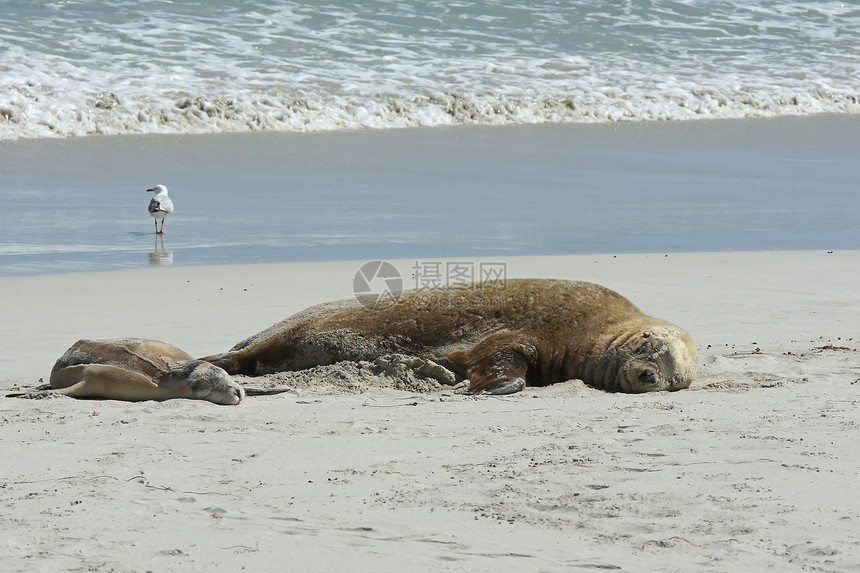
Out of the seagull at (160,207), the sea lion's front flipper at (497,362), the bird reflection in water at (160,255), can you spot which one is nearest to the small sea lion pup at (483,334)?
the sea lion's front flipper at (497,362)

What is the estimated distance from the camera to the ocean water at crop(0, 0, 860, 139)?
676 inches

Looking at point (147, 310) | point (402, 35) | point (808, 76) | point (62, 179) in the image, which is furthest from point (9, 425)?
point (808, 76)

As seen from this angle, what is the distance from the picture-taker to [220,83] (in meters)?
18.3

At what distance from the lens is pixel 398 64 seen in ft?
67.9

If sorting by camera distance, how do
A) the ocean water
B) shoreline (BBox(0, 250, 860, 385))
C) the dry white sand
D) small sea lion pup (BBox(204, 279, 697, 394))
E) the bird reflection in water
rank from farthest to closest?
the ocean water
the bird reflection in water
shoreline (BBox(0, 250, 860, 385))
small sea lion pup (BBox(204, 279, 697, 394))
the dry white sand

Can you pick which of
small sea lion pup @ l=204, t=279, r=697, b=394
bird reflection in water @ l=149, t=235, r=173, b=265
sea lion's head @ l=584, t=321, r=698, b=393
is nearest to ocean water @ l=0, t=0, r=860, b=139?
bird reflection in water @ l=149, t=235, r=173, b=265

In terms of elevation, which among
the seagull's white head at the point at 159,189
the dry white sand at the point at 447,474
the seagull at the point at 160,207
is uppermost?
the seagull's white head at the point at 159,189

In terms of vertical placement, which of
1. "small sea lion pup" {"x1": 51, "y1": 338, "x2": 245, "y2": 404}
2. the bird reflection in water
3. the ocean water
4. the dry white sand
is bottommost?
the dry white sand

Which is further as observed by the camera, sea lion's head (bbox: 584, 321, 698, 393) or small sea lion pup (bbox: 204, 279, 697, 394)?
small sea lion pup (bbox: 204, 279, 697, 394)

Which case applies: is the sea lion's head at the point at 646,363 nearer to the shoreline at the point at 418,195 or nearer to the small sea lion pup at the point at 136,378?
the small sea lion pup at the point at 136,378

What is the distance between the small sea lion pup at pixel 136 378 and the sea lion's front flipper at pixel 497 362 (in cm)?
124

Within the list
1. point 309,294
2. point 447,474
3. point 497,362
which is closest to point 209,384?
point 497,362

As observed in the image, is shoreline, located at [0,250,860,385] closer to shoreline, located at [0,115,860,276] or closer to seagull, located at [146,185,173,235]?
shoreline, located at [0,115,860,276]

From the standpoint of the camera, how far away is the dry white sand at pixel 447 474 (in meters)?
3.06
